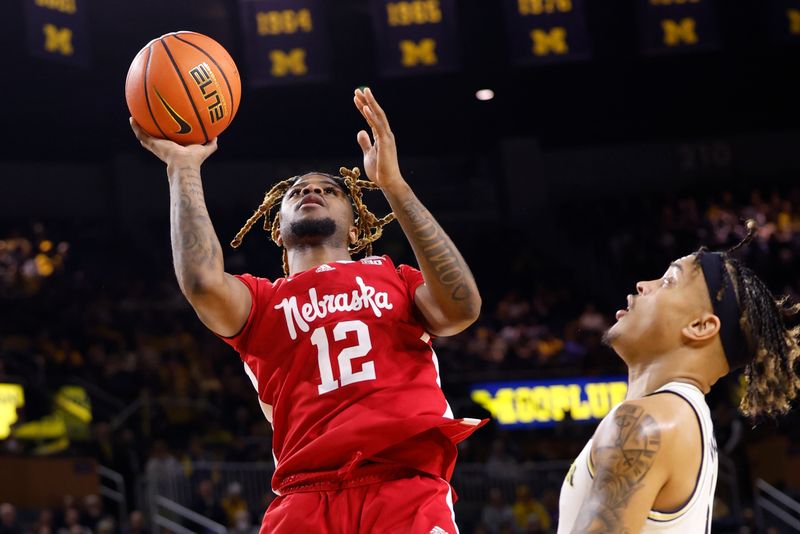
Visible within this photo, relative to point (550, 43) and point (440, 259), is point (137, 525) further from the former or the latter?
Result: point (440, 259)

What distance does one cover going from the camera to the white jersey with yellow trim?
2391 mm

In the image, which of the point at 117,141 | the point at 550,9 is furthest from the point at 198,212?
the point at 117,141

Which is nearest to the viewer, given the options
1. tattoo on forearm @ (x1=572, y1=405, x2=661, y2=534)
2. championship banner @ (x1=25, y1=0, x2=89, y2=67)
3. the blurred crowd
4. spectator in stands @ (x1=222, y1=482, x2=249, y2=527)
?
tattoo on forearm @ (x1=572, y1=405, x2=661, y2=534)

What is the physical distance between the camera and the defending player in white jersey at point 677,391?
2342 mm

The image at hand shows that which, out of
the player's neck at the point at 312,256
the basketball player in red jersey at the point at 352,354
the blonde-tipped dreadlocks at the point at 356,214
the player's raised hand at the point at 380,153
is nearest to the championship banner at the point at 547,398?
the blonde-tipped dreadlocks at the point at 356,214

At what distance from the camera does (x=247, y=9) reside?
12.3 m

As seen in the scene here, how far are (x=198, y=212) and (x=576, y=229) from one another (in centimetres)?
1522

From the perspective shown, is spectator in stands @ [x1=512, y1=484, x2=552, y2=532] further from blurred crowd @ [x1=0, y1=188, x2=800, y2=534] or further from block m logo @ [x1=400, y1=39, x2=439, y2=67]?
block m logo @ [x1=400, y1=39, x2=439, y2=67]

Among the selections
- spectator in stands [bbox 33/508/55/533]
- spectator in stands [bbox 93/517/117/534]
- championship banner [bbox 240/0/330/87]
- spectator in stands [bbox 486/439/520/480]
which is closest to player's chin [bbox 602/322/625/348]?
spectator in stands [bbox 33/508/55/533]

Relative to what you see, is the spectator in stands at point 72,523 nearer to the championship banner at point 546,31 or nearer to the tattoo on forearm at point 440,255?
the championship banner at point 546,31

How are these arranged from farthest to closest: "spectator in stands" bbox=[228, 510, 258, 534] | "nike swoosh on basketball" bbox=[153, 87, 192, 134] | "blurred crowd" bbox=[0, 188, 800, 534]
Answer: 1. "blurred crowd" bbox=[0, 188, 800, 534]
2. "spectator in stands" bbox=[228, 510, 258, 534]
3. "nike swoosh on basketball" bbox=[153, 87, 192, 134]

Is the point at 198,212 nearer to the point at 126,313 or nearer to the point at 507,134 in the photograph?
the point at 126,313

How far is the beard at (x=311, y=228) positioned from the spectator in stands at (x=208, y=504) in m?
7.37

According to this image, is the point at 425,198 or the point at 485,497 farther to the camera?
the point at 425,198
